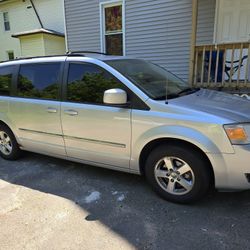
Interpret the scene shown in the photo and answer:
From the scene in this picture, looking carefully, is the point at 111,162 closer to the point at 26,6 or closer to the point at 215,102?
the point at 215,102

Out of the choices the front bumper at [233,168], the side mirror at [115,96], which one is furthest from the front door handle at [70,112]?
the front bumper at [233,168]

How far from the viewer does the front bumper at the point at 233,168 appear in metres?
2.50

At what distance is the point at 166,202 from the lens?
298 cm

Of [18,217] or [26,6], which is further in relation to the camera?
[26,6]

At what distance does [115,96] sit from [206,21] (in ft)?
18.1

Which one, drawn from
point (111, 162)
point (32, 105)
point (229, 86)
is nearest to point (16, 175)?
point (32, 105)

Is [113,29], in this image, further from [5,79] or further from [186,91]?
[186,91]

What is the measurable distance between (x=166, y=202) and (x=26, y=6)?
1469 centimetres

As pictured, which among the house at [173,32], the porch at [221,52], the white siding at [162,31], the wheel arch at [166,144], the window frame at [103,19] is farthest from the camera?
the window frame at [103,19]

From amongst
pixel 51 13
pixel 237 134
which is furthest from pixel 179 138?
pixel 51 13

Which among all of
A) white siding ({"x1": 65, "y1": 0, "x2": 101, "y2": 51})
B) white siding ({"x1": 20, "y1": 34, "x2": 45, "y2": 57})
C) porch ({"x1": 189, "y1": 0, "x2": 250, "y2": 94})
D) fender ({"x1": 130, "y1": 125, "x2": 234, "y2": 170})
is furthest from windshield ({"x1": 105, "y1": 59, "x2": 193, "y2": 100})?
white siding ({"x1": 20, "y1": 34, "x2": 45, "y2": 57})

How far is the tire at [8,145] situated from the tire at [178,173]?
7.75 ft

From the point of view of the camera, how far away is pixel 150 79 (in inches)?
133

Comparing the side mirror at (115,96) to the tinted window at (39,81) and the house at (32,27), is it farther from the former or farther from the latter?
the house at (32,27)
